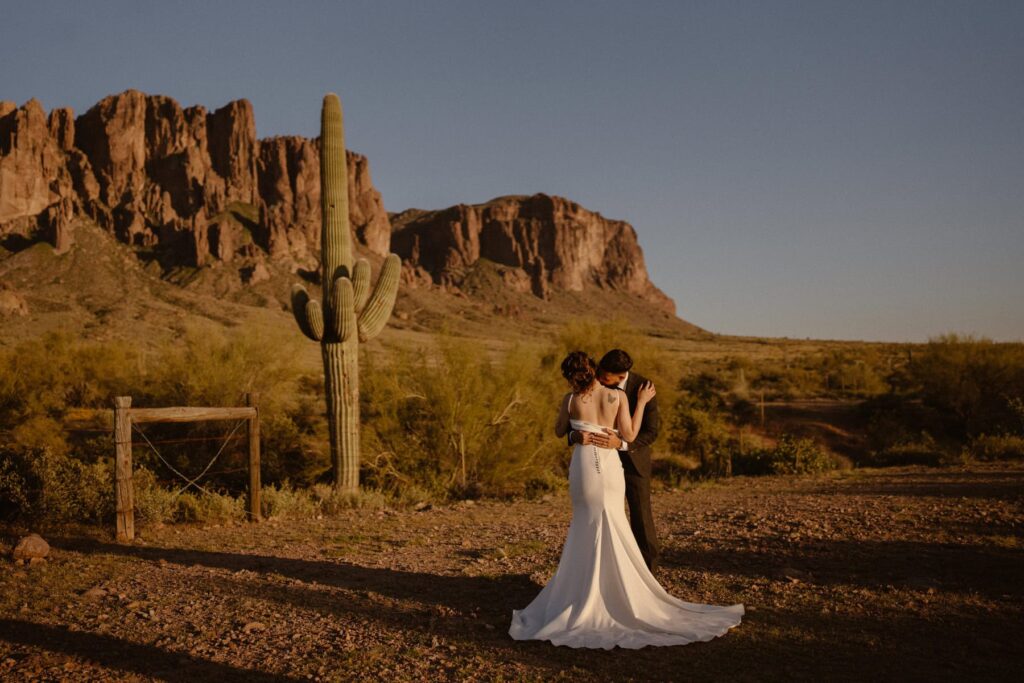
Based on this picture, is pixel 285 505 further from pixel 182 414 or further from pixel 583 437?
pixel 583 437

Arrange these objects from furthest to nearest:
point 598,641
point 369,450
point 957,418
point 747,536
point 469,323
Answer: point 469,323 → point 957,418 → point 369,450 → point 747,536 → point 598,641

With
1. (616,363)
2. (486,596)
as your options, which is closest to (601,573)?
(486,596)

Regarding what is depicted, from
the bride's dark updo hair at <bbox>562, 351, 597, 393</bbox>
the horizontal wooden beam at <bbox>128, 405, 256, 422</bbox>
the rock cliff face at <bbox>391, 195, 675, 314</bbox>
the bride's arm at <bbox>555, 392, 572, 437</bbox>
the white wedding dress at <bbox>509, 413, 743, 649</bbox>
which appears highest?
the rock cliff face at <bbox>391, 195, 675, 314</bbox>

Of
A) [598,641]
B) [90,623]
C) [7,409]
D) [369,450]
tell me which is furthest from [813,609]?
[7,409]

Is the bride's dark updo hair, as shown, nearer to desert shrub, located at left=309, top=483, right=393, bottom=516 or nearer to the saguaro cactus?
desert shrub, located at left=309, top=483, right=393, bottom=516

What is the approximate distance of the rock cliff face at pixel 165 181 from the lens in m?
74.4

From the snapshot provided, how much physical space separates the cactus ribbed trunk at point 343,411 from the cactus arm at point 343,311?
0.69ft

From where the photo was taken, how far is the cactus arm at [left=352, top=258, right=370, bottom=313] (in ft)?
40.7

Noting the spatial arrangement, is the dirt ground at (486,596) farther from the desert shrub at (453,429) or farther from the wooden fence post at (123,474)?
the desert shrub at (453,429)

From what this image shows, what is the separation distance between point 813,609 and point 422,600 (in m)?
3.11

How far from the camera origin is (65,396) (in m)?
17.4

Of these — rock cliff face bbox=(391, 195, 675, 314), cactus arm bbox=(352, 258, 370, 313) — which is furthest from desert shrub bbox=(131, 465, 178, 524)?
rock cliff face bbox=(391, 195, 675, 314)

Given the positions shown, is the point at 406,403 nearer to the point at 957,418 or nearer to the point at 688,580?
the point at 688,580

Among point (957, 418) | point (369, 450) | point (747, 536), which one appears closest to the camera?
point (747, 536)
